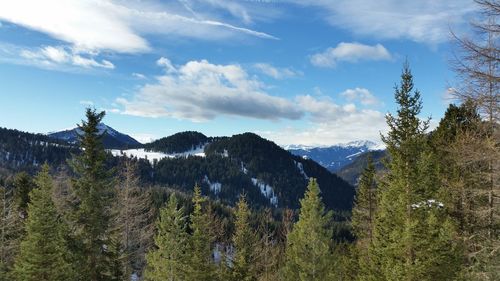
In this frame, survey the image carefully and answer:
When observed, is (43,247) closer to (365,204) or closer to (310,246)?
(310,246)

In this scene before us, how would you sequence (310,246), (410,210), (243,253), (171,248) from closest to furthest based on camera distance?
(410,210), (171,248), (310,246), (243,253)

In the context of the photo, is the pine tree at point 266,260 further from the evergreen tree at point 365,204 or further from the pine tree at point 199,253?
the evergreen tree at point 365,204

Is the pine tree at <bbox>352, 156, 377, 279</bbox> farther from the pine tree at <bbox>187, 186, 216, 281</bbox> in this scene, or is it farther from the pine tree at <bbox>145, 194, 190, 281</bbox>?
the pine tree at <bbox>145, 194, 190, 281</bbox>

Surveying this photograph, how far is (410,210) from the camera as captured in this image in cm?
1833

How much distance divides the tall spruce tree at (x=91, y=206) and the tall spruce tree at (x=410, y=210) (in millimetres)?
14399

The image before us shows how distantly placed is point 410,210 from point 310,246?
1340 cm

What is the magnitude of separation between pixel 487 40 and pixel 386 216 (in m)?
10.1

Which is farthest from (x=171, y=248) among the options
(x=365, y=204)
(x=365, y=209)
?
(x=365, y=204)

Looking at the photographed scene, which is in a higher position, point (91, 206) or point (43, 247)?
point (91, 206)

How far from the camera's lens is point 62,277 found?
868 inches

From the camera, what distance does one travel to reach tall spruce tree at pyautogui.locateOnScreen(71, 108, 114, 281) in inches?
862

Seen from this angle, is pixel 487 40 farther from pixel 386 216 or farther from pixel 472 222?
pixel 472 222

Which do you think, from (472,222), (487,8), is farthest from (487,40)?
(472,222)

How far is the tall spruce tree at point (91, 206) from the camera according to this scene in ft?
71.9
